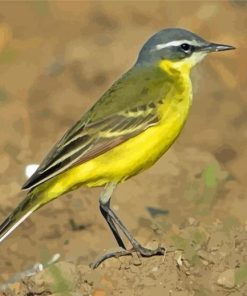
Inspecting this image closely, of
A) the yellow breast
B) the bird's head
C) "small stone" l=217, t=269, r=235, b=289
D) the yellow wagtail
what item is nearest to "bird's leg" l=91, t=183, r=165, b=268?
the yellow wagtail

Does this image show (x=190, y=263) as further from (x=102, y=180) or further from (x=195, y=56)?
(x=195, y=56)

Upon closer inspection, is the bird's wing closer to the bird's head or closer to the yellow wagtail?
the yellow wagtail

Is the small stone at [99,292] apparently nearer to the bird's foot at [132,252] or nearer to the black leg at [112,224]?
the bird's foot at [132,252]

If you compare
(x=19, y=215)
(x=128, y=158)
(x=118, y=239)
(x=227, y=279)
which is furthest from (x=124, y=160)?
(x=227, y=279)

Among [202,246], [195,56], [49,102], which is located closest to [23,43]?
[49,102]

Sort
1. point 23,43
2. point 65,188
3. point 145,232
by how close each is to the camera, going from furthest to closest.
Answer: point 23,43
point 145,232
point 65,188

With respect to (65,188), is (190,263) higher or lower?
lower
